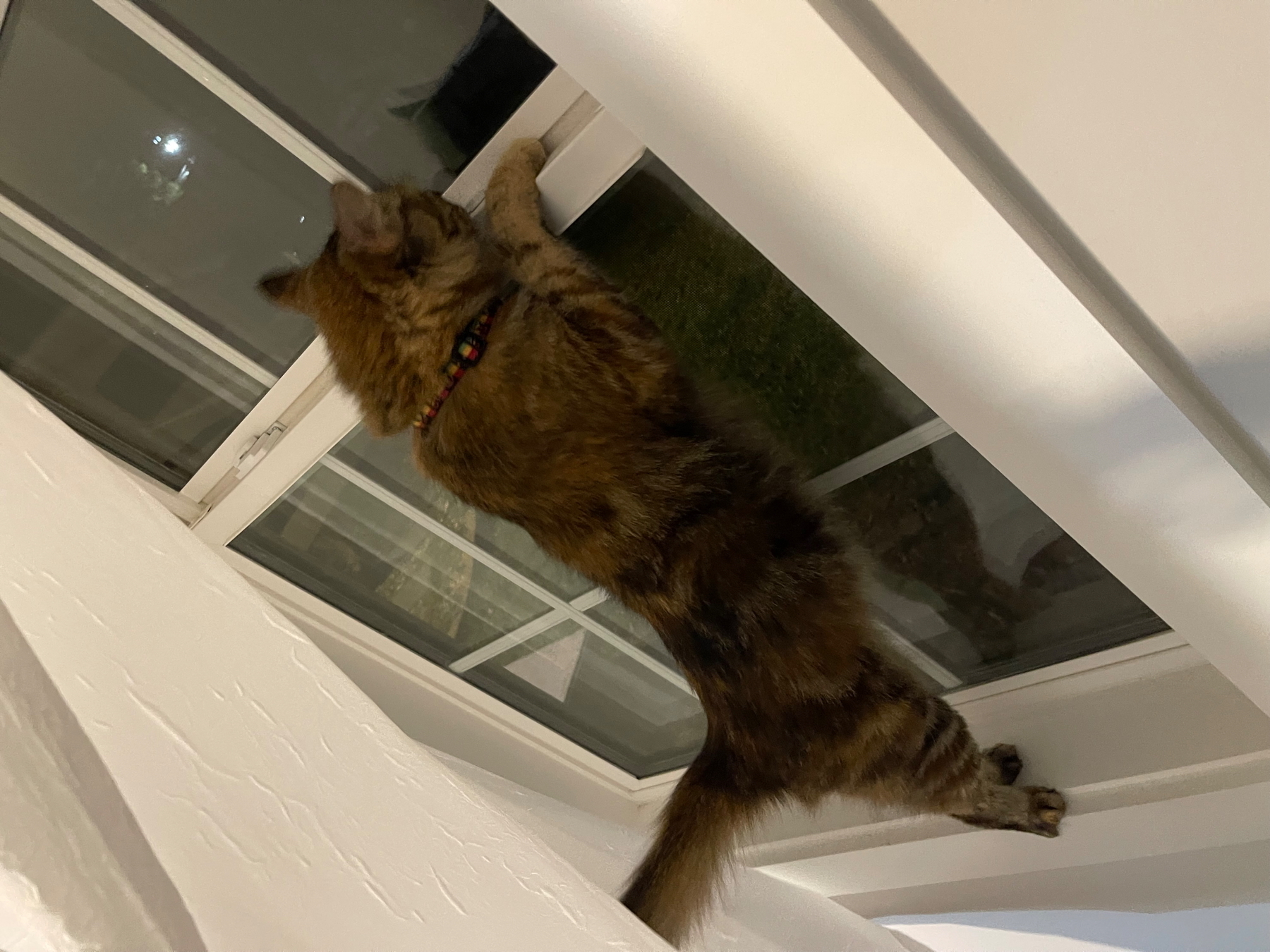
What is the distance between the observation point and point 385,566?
5.19 feet

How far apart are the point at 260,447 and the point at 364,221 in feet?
1.99

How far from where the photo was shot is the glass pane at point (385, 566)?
4.83ft

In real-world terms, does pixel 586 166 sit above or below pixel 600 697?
above

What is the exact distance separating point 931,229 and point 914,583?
793 millimetres

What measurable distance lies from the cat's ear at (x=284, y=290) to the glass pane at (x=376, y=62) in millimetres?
227

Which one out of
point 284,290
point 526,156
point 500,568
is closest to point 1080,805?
point 500,568

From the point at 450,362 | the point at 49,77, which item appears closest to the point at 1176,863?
the point at 450,362

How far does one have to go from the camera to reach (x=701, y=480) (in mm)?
970

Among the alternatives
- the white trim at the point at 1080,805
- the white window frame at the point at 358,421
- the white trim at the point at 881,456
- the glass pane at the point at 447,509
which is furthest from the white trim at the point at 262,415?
the white trim at the point at 1080,805

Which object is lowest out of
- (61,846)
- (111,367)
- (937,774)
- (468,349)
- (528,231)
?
(61,846)

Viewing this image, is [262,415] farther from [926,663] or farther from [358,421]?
[926,663]

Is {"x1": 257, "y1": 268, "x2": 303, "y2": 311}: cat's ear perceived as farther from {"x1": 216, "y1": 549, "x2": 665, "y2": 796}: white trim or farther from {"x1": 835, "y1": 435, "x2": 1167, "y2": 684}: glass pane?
{"x1": 835, "y1": 435, "x2": 1167, "y2": 684}: glass pane

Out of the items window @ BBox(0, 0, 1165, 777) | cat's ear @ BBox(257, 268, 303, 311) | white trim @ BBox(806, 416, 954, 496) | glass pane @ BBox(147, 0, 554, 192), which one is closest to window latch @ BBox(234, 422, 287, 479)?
window @ BBox(0, 0, 1165, 777)

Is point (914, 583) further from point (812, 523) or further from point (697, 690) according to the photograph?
point (697, 690)
